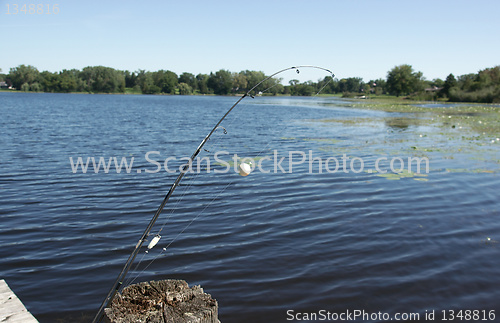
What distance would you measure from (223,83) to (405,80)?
3527 inches

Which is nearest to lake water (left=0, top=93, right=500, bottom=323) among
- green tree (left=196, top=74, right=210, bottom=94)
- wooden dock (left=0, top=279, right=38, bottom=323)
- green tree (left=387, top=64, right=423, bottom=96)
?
wooden dock (left=0, top=279, right=38, bottom=323)

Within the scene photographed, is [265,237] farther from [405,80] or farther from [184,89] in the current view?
[184,89]

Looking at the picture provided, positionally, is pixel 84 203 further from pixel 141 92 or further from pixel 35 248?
pixel 141 92

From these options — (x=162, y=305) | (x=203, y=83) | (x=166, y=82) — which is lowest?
(x=162, y=305)

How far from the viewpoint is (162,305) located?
10.6 ft

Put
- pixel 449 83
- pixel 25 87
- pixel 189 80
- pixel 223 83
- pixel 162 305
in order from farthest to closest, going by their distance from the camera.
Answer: pixel 189 80 < pixel 223 83 < pixel 25 87 < pixel 449 83 < pixel 162 305

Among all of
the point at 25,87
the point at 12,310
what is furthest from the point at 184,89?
the point at 12,310

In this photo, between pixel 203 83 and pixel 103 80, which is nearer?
pixel 103 80

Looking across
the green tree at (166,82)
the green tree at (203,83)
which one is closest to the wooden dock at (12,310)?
the green tree at (166,82)

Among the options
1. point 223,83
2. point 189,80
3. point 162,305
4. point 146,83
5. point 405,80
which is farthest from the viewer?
point 189,80

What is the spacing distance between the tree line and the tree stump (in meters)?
77.8

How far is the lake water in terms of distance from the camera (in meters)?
5.11

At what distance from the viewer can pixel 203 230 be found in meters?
7.36

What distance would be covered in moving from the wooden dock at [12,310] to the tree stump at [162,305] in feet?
3.11
